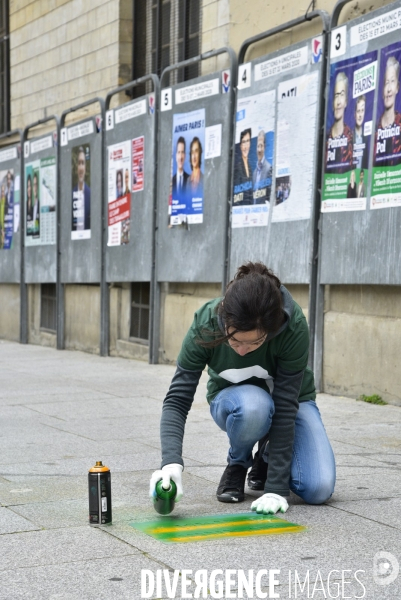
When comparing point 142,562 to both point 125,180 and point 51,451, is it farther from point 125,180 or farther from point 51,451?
point 125,180

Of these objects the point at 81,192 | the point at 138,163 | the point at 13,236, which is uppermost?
the point at 138,163

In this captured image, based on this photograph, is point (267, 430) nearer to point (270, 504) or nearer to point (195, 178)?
point (270, 504)

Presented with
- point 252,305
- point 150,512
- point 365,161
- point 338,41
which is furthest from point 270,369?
point 338,41

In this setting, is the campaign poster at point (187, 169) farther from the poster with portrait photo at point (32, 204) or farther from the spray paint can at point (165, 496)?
the spray paint can at point (165, 496)

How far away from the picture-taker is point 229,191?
9.99m

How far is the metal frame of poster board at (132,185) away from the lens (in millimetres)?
11523

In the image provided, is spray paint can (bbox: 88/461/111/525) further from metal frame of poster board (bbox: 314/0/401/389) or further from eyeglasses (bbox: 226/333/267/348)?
metal frame of poster board (bbox: 314/0/401/389)

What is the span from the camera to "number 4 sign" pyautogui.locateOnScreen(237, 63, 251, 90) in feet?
31.5

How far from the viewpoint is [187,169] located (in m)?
10.8

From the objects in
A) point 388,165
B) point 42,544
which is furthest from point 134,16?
point 42,544

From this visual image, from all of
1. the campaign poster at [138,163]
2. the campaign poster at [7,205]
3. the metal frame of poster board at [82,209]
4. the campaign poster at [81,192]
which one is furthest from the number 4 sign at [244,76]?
the campaign poster at [7,205]

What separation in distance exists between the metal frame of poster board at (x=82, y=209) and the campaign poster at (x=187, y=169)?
2.01 meters

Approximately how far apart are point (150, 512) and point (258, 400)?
0.70 meters

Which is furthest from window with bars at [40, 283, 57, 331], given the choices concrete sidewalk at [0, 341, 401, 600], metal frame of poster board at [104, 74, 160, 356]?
concrete sidewalk at [0, 341, 401, 600]
